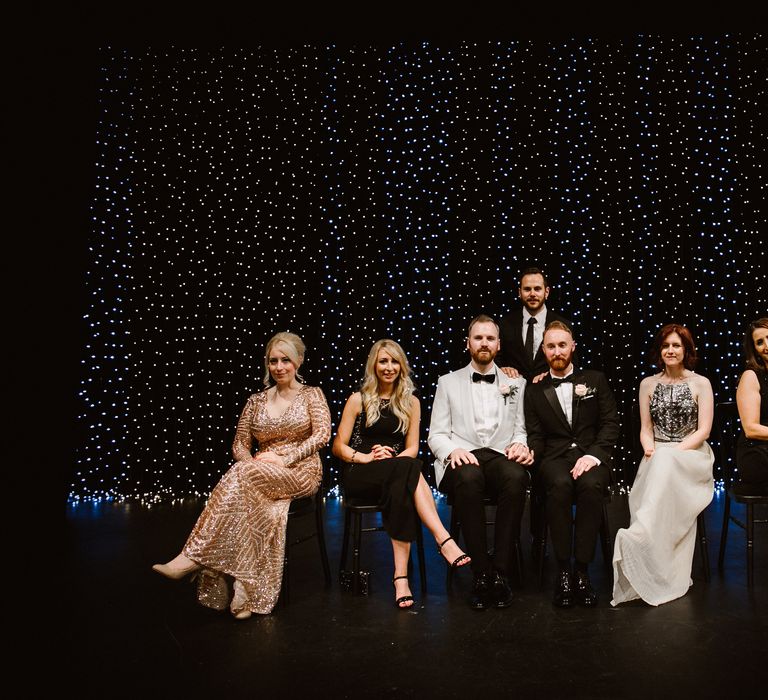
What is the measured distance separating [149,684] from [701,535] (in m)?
2.54

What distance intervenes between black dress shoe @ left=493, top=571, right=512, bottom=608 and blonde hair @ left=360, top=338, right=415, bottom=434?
88 cm

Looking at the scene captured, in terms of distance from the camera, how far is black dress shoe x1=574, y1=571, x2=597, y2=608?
2586 millimetres

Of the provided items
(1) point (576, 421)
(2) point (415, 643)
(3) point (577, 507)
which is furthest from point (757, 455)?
(2) point (415, 643)

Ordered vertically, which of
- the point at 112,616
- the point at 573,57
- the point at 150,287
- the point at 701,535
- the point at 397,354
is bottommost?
the point at 112,616

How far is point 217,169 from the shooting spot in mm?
5297

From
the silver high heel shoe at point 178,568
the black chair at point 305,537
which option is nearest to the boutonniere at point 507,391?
the black chair at point 305,537

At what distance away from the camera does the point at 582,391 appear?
3.03 m

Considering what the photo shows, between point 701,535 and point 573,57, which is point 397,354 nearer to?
point 701,535

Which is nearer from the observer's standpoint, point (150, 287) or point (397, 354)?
point (397, 354)

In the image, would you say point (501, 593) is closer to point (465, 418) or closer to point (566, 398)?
point (465, 418)

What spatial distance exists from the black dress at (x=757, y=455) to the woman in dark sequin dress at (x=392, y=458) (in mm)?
1484

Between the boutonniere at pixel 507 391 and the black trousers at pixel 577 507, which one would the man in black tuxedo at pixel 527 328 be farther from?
the black trousers at pixel 577 507

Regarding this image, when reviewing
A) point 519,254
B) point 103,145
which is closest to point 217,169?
point 103,145

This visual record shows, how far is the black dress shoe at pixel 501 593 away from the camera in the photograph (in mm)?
2592
